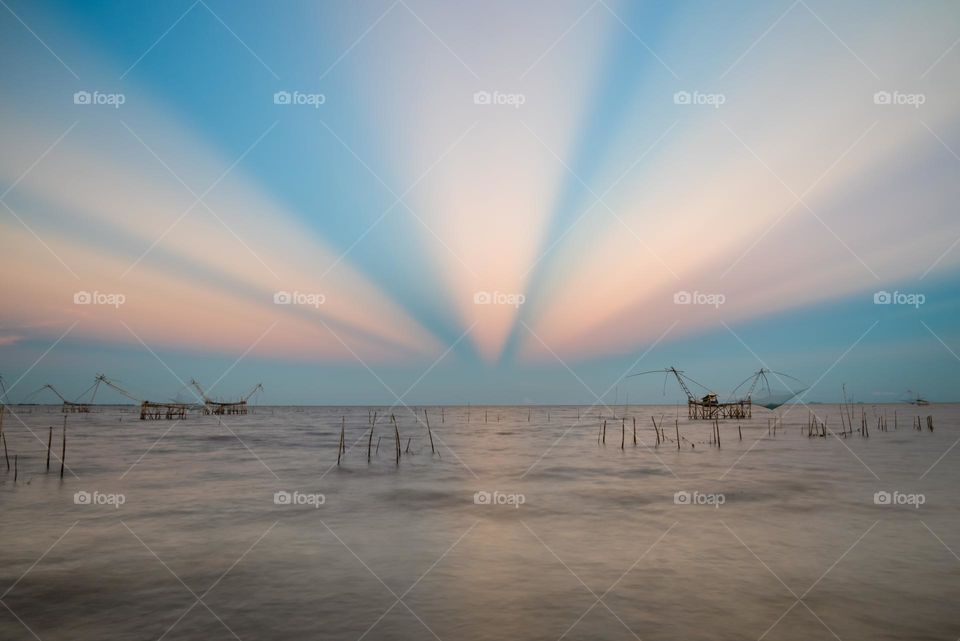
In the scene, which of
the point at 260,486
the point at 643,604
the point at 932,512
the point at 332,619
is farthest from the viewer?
the point at 260,486

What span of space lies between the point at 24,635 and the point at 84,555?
4.19 m

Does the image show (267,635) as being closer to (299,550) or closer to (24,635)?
(24,635)

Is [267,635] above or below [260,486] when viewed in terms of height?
below

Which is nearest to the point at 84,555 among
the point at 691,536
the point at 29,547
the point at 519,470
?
the point at 29,547

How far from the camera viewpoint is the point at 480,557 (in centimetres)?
1078

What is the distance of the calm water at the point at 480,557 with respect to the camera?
7484 mm

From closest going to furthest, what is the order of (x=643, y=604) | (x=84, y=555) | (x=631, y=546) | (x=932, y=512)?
1. (x=643, y=604)
2. (x=84, y=555)
3. (x=631, y=546)
4. (x=932, y=512)

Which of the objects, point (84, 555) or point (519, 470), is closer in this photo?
point (84, 555)

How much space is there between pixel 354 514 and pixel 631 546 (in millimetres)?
7658

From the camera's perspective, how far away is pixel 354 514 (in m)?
14.9

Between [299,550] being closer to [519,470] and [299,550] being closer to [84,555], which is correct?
[84,555]

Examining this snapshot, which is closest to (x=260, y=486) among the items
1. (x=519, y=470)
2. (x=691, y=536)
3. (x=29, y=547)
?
(x=29, y=547)

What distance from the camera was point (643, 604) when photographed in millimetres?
8164

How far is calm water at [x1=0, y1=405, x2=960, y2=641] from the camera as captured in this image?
748 centimetres
